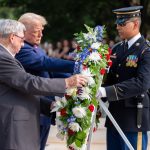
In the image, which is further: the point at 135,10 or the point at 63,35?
the point at 63,35

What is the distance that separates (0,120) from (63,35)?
67.6ft

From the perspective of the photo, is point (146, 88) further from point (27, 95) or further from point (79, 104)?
point (27, 95)

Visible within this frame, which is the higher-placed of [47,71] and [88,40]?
[88,40]

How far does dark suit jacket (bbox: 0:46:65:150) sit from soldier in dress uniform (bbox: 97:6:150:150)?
2.28 ft

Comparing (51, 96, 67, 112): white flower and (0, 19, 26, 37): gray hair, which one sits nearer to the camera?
(0, 19, 26, 37): gray hair

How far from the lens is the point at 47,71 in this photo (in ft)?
18.8

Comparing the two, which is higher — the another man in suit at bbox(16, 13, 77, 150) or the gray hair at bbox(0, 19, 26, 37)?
the gray hair at bbox(0, 19, 26, 37)

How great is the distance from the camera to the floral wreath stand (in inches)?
196

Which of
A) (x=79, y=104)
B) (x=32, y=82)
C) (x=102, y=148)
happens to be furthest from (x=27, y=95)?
(x=102, y=148)

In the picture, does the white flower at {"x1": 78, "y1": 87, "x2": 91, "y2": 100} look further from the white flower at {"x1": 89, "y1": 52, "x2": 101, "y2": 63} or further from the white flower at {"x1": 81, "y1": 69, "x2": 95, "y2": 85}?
the white flower at {"x1": 89, "y1": 52, "x2": 101, "y2": 63}

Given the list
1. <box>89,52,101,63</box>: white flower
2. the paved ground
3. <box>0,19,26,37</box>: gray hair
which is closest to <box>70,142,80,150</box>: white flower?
<box>89,52,101,63</box>: white flower

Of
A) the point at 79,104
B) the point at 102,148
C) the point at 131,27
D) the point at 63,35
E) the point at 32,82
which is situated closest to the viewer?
the point at 32,82

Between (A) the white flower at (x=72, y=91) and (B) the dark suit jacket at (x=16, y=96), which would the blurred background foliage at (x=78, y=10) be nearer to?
(A) the white flower at (x=72, y=91)

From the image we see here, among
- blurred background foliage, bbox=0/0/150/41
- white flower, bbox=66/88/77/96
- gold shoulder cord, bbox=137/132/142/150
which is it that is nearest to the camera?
white flower, bbox=66/88/77/96
